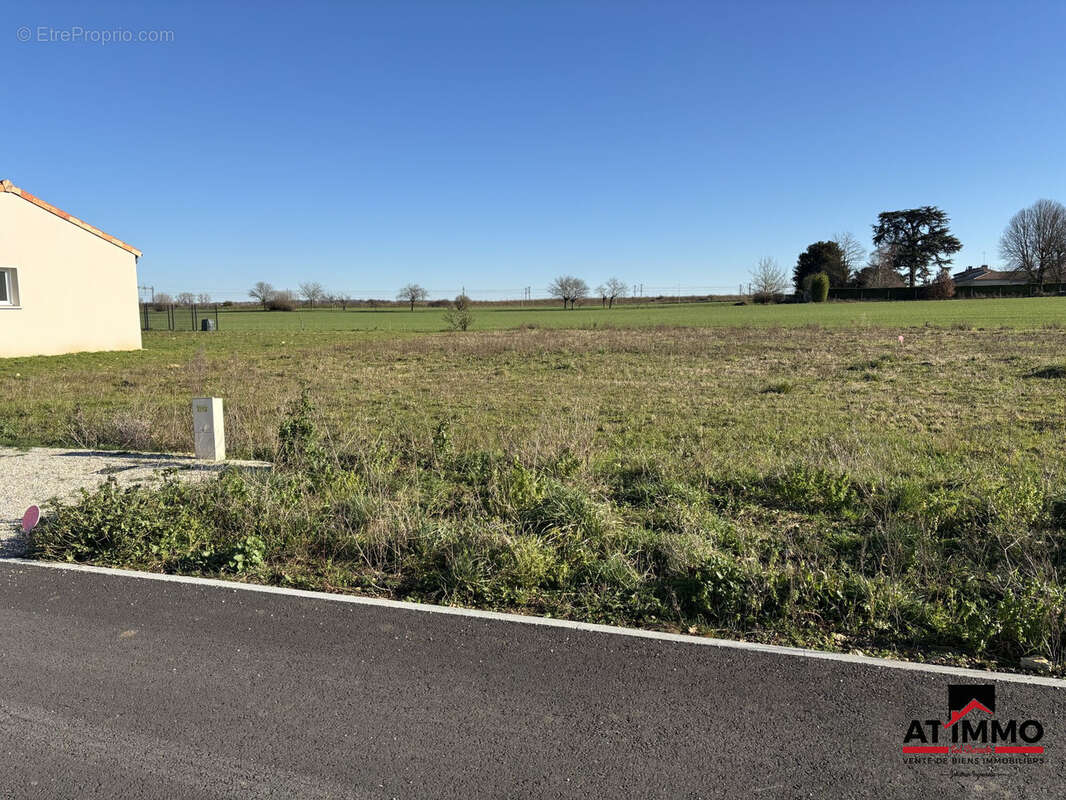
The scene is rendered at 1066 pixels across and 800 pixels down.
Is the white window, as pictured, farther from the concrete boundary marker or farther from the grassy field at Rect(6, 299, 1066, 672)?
the concrete boundary marker

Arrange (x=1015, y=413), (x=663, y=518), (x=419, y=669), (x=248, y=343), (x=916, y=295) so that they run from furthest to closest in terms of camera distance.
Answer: (x=916, y=295) < (x=248, y=343) < (x=1015, y=413) < (x=663, y=518) < (x=419, y=669)

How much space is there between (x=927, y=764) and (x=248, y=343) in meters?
33.5

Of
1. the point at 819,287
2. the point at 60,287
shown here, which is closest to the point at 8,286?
the point at 60,287

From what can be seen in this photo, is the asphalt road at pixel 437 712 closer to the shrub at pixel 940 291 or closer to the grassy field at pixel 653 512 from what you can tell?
the grassy field at pixel 653 512

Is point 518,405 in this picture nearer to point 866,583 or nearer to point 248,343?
point 866,583

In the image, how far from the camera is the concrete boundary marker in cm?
348

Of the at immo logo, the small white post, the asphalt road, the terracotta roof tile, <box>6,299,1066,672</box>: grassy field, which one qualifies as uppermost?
the terracotta roof tile

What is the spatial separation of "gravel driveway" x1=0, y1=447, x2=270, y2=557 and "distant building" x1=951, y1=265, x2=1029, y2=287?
110 m

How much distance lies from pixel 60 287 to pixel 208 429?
64.7 feet

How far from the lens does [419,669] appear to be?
3537 millimetres

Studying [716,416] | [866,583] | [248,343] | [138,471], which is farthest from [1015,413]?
[248,343]

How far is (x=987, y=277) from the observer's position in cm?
12006

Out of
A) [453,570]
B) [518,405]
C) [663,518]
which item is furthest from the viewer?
[518,405]

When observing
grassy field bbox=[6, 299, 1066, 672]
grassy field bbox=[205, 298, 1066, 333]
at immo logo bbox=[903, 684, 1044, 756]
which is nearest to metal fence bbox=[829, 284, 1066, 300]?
grassy field bbox=[205, 298, 1066, 333]
